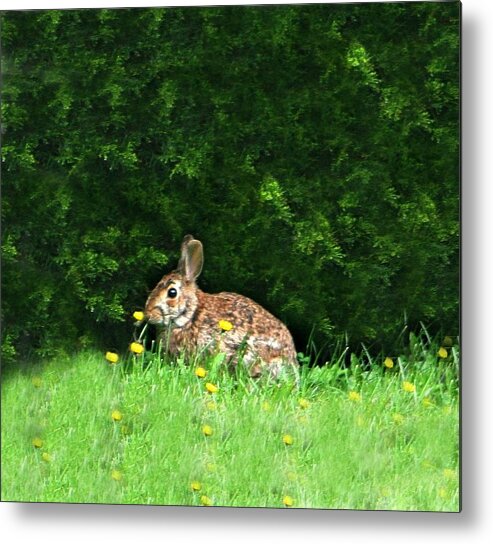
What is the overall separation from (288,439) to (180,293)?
582mm

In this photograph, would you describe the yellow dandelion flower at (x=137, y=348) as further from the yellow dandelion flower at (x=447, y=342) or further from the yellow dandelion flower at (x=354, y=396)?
the yellow dandelion flower at (x=447, y=342)

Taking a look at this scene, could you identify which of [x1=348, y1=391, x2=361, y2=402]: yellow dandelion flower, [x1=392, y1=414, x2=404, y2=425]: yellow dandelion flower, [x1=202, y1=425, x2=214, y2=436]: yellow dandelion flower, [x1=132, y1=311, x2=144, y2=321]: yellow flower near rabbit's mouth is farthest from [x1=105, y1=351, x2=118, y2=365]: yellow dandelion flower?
[x1=392, y1=414, x2=404, y2=425]: yellow dandelion flower

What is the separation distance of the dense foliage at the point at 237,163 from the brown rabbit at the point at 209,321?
0.15 feet

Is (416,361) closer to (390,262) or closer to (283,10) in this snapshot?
(390,262)

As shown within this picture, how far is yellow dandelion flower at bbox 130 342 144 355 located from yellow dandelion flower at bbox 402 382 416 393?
2.77ft

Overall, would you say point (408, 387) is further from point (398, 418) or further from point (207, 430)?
point (207, 430)

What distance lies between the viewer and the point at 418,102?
3.43 m

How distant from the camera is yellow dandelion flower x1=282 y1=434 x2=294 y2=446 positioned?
135 inches

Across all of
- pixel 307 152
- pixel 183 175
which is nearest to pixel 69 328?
pixel 183 175

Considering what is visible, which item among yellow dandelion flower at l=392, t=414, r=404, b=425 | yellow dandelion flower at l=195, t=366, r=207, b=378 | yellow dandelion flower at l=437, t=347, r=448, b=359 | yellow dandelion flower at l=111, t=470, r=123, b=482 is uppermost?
yellow dandelion flower at l=437, t=347, r=448, b=359

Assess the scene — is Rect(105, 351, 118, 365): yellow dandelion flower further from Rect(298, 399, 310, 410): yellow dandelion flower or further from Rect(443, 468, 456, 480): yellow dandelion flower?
Rect(443, 468, 456, 480): yellow dandelion flower

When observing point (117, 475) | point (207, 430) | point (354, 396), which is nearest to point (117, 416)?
point (117, 475)

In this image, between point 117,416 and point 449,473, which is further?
point 117,416

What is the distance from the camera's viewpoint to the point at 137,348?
3.54 meters
